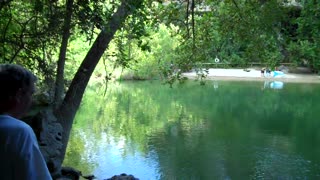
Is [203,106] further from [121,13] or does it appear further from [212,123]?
[121,13]

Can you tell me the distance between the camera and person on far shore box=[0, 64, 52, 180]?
3.81ft

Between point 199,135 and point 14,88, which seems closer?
point 14,88

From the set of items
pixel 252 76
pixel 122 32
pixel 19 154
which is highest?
pixel 122 32

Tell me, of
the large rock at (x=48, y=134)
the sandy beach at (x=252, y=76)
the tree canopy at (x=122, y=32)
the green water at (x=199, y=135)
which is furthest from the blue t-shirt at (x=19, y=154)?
the sandy beach at (x=252, y=76)

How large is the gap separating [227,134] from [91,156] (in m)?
4.56

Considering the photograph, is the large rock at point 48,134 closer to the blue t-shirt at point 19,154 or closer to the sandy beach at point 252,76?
the blue t-shirt at point 19,154

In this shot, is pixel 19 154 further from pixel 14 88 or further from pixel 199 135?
pixel 199 135

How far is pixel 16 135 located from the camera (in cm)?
117

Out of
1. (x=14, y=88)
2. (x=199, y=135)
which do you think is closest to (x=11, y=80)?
(x=14, y=88)

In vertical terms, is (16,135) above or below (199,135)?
above

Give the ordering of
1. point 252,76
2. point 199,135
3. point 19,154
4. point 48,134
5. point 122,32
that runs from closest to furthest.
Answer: point 19,154 < point 48,134 < point 122,32 < point 199,135 < point 252,76

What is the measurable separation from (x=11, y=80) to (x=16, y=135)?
149mm

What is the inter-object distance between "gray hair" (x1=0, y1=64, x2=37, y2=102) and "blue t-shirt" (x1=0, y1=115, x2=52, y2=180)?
0.26ft

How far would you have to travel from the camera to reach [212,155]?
10938 millimetres
